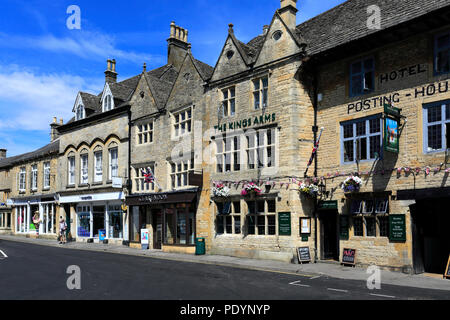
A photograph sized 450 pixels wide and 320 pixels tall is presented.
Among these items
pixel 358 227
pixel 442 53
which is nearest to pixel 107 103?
pixel 358 227

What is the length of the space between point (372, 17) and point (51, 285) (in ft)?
50.7

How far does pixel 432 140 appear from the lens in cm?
1510

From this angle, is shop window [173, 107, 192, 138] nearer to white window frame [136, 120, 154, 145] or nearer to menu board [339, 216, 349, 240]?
white window frame [136, 120, 154, 145]

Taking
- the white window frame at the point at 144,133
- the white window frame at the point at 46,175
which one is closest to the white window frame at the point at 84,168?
the white window frame at the point at 46,175

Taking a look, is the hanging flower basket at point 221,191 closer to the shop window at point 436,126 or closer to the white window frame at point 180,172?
the white window frame at point 180,172

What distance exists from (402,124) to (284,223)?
20.5ft

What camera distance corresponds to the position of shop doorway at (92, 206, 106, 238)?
3159cm

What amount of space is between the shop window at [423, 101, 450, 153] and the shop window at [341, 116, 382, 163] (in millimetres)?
1746

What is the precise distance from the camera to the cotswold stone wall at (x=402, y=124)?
49.8ft
